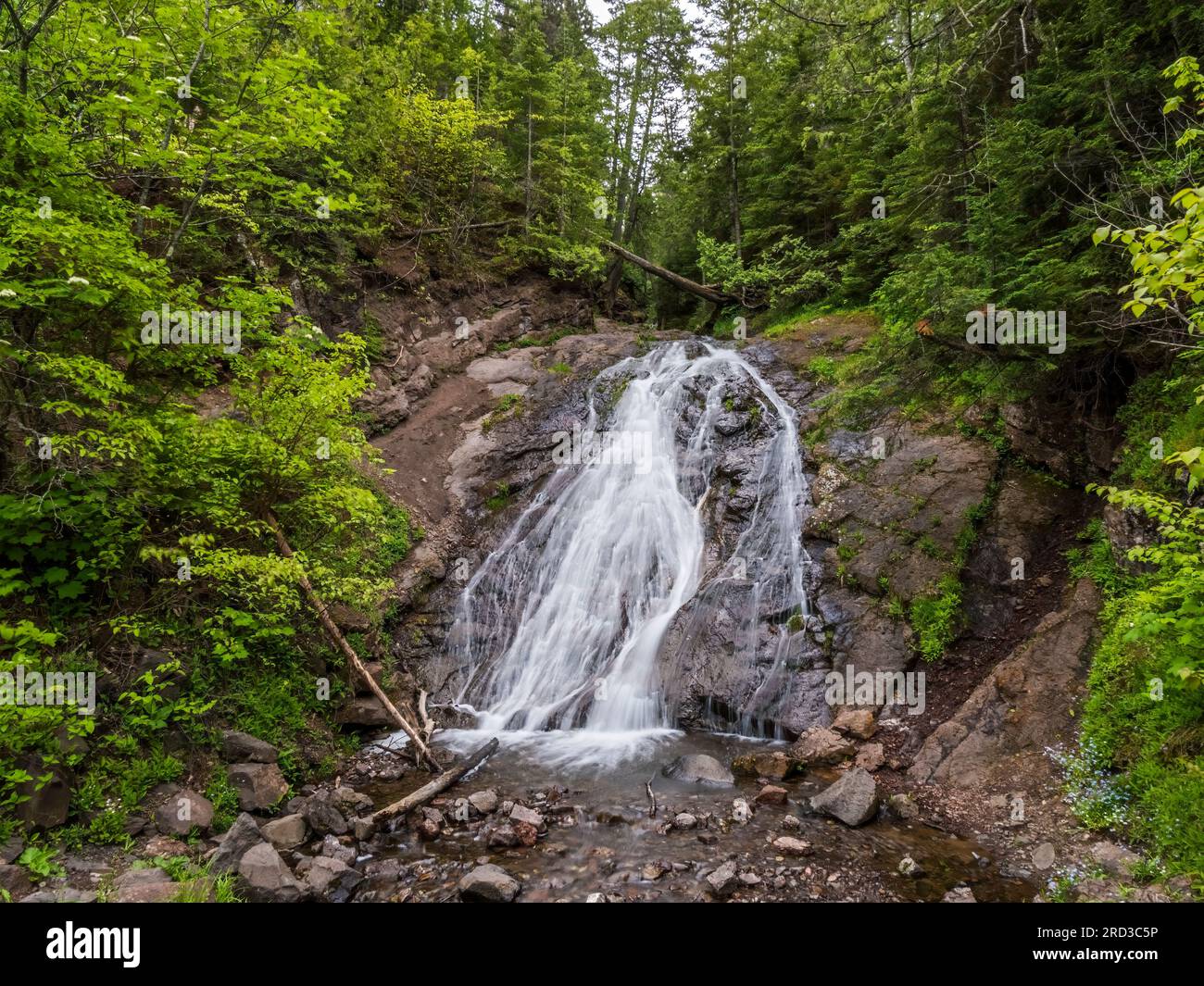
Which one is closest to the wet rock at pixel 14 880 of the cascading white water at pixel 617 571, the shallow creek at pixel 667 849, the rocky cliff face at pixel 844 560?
the shallow creek at pixel 667 849

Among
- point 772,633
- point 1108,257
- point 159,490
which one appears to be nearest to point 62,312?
point 159,490

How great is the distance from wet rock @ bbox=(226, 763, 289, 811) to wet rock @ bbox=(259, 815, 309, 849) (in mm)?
409

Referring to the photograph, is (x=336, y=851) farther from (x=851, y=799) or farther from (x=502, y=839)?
(x=851, y=799)

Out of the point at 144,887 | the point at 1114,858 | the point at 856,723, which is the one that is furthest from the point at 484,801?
the point at 1114,858

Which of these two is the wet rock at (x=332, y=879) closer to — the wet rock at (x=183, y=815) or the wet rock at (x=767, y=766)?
the wet rock at (x=183, y=815)

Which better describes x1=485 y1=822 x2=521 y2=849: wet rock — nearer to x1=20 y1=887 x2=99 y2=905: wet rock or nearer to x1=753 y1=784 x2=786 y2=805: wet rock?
x1=753 y1=784 x2=786 y2=805: wet rock

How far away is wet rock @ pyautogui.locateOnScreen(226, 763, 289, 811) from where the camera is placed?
236 inches

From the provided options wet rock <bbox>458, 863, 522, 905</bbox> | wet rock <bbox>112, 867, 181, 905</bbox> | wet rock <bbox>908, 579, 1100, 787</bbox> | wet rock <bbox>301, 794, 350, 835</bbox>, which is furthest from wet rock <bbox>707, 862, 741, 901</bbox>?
wet rock <bbox>112, 867, 181, 905</bbox>

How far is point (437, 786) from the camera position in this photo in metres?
6.73

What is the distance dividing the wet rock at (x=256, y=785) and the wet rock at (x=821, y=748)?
6088mm

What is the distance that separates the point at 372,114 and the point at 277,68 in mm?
10993
